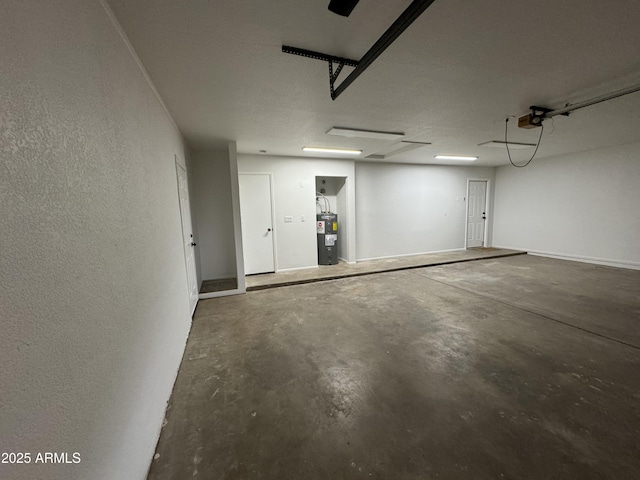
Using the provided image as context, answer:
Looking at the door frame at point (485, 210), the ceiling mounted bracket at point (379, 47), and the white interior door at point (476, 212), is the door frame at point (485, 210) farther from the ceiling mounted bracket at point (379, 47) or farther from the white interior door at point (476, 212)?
the ceiling mounted bracket at point (379, 47)

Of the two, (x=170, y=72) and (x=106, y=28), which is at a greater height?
(x=170, y=72)

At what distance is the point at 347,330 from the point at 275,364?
99 centimetres

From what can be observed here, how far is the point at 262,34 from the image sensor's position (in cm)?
163

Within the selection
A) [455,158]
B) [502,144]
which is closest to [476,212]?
[455,158]

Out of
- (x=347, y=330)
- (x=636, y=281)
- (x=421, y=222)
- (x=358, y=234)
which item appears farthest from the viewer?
(x=421, y=222)

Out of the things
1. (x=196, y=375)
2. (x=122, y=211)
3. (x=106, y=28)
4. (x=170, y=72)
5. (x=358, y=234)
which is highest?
(x=170, y=72)

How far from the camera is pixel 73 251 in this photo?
2.90 ft

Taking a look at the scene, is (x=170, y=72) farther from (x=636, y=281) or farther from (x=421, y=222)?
(x=636, y=281)

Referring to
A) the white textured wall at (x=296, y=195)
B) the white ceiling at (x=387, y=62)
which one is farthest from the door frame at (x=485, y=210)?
the white textured wall at (x=296, y=195)

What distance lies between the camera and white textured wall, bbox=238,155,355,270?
5237 mm

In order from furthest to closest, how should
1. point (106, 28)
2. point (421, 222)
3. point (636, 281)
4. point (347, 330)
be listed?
1. point (421, 222)
2. point (636, 281)
3. point (347, 330)
4. point (106, 28)

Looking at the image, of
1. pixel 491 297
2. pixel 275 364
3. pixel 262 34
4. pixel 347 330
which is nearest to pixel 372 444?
pixel 275 364

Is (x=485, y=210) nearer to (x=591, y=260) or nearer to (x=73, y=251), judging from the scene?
(x=591, y=260)

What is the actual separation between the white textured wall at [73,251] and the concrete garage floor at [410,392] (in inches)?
20.0
